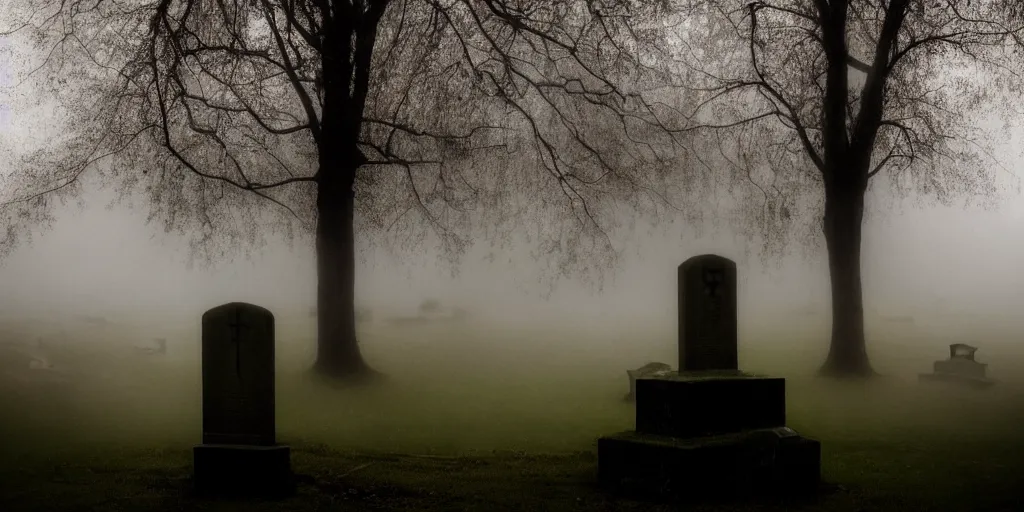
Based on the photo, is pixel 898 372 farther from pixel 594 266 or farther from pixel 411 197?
pixel 411 197

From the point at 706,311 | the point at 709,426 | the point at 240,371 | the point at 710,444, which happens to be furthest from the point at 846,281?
the point at 240,371

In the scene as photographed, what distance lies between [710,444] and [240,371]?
4.50 meters

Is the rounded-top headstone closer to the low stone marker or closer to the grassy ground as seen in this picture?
the grassy ground

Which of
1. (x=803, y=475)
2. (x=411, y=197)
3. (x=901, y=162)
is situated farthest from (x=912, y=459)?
(x=411, y=197)

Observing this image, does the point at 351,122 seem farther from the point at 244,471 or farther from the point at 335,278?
the point at 244,471

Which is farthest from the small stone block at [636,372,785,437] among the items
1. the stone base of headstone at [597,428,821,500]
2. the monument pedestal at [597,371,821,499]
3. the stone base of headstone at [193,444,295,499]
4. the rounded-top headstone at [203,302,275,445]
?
the rounded-top headstone at [203,302,275,445]

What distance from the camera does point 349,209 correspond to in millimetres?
16422

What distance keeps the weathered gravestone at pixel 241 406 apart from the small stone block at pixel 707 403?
3.58 metres

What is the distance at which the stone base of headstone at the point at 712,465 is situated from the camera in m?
9.04

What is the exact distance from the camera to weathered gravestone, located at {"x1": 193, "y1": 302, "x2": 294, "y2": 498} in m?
9.08

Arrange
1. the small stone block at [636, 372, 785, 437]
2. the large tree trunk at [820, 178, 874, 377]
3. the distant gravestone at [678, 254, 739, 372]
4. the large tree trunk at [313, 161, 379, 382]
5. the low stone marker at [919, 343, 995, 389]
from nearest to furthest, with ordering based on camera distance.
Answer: the small stone block at [636, 372, 785, 437]
the distant gravestone at [678, 254, 739, 372]
the large tree trunk at [313, 161, 379, 382]
the low stone marker at [919, 343, 995, 389]
the large tree trunk at [820, 178, 874, 377]

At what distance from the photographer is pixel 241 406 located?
9133 millimetres

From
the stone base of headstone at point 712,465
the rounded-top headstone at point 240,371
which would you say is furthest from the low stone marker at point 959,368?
the rounded-top headstone at point 240,371

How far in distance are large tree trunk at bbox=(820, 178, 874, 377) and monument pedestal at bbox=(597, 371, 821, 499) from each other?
26.1 ft
